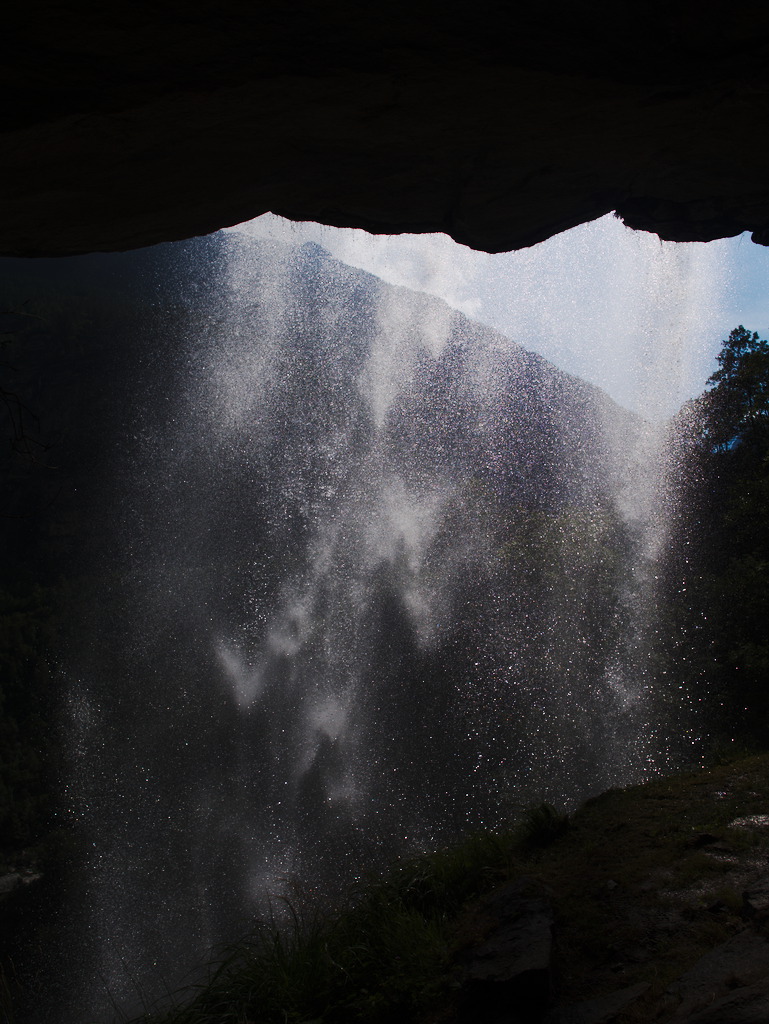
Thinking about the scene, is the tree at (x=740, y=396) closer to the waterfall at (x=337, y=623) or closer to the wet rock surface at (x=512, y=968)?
the waterfall at (x=337, y=623)

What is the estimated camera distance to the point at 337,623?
19.7m

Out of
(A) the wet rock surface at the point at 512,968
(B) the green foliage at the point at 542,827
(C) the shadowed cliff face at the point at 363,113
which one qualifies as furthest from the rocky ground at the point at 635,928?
(C) the shadowed cliff face at the point at 363,113

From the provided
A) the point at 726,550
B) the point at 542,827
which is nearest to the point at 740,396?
the point at 726,550

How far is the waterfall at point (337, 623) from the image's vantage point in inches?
489

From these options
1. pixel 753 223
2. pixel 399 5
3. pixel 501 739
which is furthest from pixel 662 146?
pixel 501 739

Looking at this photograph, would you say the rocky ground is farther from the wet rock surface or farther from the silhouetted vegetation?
the silhouetted vegetation

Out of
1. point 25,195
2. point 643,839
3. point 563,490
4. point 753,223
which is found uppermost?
point 753,223

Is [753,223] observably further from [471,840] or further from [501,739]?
[501,739]

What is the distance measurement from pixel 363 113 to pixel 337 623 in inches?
673

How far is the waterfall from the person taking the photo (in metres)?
12.4

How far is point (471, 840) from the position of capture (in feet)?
15.2

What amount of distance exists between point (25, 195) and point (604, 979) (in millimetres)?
4851

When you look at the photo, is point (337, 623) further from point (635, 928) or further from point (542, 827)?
point (635, 928)

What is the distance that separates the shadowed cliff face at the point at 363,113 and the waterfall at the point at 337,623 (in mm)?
4494
